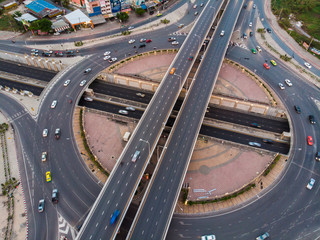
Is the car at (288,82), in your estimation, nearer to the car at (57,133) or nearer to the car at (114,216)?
the car at (114,216)

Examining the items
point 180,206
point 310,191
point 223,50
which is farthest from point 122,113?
point 310,191

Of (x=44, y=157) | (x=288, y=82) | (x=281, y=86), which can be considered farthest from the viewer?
(x=288, y=82)

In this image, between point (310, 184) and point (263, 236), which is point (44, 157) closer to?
point (263, 236)

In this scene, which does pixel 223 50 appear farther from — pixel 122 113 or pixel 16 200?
pixel 16 200

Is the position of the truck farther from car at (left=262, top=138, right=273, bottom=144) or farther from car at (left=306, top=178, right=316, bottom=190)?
car at (left=306, top=178, right=316, bottom=190)

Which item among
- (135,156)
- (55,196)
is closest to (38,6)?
(55,196)

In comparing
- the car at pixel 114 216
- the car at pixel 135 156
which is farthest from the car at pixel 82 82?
the car at pixel 114 216

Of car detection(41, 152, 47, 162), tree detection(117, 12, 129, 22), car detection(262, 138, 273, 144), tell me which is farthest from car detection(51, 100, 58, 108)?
car detection(262, 138, 273, 144)
